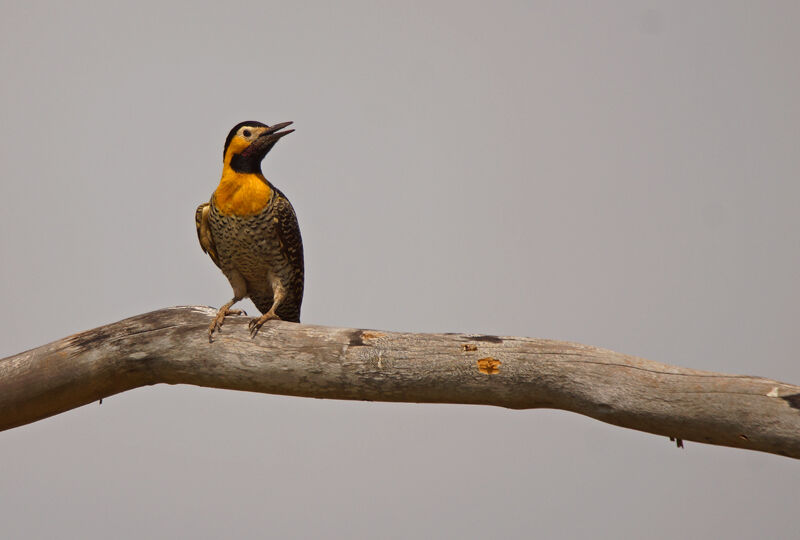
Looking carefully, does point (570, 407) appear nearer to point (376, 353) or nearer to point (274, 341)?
point (376, 353)

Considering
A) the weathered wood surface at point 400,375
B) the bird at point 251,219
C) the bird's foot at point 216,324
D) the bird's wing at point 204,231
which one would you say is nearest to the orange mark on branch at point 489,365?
the weathered wood surface at point 400,375

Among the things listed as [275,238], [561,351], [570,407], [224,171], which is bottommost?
[570,407]

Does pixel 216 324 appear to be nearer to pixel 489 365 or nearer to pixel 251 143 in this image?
pixel 489 365

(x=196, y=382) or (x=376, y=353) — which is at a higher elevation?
(x=376, y=353)

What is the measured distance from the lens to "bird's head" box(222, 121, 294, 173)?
17.6 ft

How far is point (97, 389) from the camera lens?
4.27m

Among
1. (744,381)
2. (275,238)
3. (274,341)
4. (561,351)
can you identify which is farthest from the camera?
(275,238)

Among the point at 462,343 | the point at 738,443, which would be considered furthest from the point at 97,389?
the point at 738,443

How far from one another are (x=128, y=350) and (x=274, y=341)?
73 cm

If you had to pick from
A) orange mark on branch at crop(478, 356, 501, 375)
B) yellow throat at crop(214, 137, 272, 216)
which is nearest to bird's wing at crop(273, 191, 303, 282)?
yellow throat at crop(214, 137, 272, 216)

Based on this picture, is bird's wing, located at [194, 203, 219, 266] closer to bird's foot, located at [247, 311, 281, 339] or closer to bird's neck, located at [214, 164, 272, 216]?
bird's neck, located at [214, 164, 272, 216]

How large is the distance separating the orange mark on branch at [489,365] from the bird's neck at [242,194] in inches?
85.8

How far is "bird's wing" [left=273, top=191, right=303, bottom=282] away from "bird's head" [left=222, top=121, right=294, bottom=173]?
27 centimetres

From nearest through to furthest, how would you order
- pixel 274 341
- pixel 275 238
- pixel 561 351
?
1. pixel 561 351
2. pixel 274 341
3. pixel 275 238
